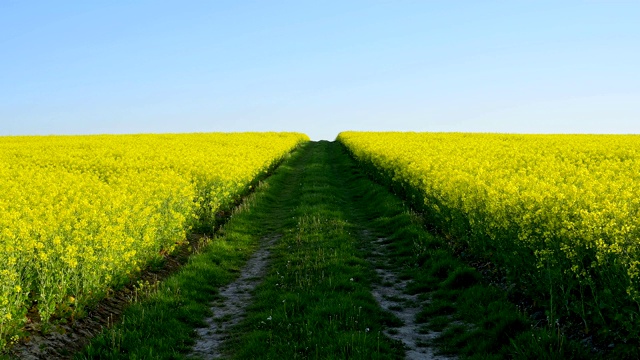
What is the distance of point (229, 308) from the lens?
10.4 metres

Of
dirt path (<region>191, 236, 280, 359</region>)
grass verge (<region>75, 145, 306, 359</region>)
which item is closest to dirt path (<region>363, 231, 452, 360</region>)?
dirt path (<region>191, 236, 280, 359</region>)

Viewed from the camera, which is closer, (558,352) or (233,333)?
(558,352)

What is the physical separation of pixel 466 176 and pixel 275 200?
34.1 ft

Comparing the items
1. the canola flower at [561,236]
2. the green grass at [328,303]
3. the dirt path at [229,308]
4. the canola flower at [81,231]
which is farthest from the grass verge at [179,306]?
the canola flower at [561,236]

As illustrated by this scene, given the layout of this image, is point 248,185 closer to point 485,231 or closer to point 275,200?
point 275,200

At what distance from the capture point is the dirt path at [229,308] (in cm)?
855

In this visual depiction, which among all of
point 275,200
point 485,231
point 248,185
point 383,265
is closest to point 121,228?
point 383,265

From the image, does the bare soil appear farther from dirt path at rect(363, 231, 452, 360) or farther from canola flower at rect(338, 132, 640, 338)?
canola flower at rect(338, 132, 640, 338)

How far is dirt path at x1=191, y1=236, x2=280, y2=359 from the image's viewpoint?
337 inches

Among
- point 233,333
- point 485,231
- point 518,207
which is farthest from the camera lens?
point 485,231

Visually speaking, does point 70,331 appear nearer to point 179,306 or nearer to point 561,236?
point 179,306

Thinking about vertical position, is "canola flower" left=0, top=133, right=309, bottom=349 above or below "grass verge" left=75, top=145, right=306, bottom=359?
above

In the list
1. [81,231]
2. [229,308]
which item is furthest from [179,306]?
[81,231]

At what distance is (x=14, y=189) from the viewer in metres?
15.5
